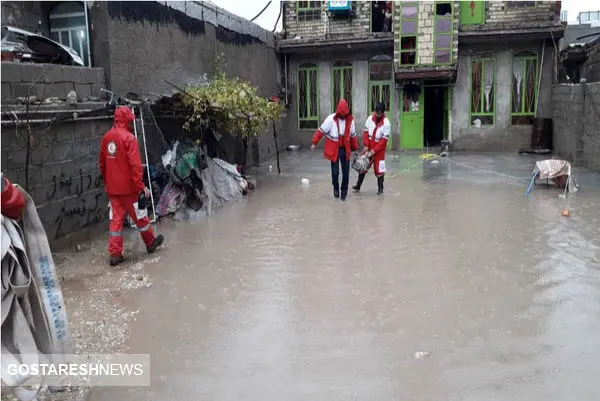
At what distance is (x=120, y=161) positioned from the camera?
5.71 m

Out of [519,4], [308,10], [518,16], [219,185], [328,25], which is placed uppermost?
[308,10]

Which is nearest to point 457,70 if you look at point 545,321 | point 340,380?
point 545,321

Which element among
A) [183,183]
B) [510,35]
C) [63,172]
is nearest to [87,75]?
[63,172]

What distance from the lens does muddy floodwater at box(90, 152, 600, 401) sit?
334 centimetres

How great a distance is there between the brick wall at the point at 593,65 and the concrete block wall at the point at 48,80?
40.2ft

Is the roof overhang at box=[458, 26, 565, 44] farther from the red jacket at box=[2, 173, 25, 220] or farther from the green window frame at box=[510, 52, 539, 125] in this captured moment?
the red jacket at box=[2, 173, 25, 220]

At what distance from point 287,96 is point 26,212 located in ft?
52.1

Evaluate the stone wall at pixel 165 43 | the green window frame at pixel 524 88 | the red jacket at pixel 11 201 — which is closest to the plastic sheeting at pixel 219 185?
the stone wall at pixel 165 43

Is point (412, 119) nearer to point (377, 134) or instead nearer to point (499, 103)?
point (499, 103)

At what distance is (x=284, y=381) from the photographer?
11.0 ft

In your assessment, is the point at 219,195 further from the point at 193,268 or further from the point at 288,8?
the point at 288,8

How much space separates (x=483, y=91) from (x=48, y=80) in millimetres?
14139

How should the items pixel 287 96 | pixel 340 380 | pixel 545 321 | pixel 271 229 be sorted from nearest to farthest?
pixel 340 380 < pixel 545 321 < pixel 271 229 < pixel 287 96

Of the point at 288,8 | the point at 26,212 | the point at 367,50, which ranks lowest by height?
the point at 26,212
